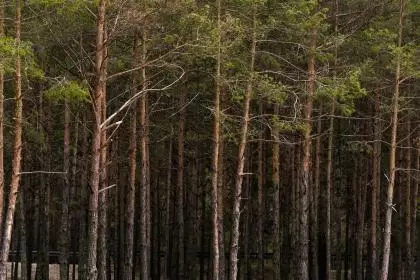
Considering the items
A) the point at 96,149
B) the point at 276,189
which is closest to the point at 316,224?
the point at 276,189

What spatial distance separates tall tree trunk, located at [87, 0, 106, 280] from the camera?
11.6 metres

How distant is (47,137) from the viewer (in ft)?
70.0

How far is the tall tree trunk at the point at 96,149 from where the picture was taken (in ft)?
38.1

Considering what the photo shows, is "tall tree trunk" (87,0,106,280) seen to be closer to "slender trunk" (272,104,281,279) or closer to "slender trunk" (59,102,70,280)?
"slender trunk" (59,102,70,280)

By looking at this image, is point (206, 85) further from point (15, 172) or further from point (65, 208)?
point (15, 172)

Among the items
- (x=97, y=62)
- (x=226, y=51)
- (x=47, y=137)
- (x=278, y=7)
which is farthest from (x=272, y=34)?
(x=47, y=137)

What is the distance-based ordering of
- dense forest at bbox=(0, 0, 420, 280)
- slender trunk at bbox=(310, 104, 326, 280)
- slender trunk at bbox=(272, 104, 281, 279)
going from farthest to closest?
slender trunk at bbox=(310, 104, 326, 280)
slender trunk at bbox=(272, 104, 281, 279)
dense forest at bbox=(0, 0, 420, 280)

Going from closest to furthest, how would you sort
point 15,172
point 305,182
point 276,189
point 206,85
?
1. point 15,172
2. point 305,182
3. point 206,85
4. point 276,189

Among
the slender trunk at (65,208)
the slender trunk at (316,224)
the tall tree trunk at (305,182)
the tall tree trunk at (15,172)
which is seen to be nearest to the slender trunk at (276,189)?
the slender trunk at (316,224)

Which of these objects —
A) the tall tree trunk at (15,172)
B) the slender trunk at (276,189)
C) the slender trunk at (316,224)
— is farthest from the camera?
the slender trunk at (316,224)

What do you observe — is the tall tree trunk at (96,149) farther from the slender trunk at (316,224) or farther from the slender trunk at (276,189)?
the slender trunk at (276,189)

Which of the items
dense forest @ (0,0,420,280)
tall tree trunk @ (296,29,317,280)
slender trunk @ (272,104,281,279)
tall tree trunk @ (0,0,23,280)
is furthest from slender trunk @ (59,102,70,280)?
tall tree trunk @ (296,29,317,280)

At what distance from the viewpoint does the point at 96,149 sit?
11.6 metres

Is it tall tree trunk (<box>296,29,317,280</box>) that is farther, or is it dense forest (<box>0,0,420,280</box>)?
tall tree trunk (<box>296,29,317,280</box>)
